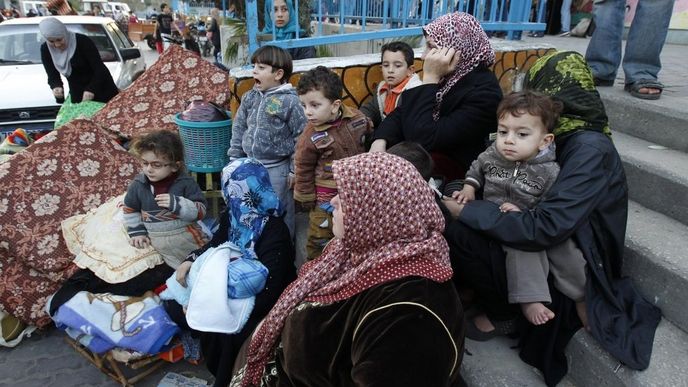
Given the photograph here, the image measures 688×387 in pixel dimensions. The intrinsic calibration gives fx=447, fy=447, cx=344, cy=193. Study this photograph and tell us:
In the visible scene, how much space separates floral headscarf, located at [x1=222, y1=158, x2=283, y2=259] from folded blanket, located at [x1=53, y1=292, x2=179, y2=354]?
0.69 meters

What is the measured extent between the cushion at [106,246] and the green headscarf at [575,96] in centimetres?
250

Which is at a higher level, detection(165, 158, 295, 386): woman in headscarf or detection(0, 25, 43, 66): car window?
detection(0, 25, 43, 66): car window

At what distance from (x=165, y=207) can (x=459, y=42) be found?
202 cm

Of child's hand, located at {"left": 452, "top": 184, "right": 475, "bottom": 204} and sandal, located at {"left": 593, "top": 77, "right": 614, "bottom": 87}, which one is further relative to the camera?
sandal, located at {"left": 593, "top": 77, "right": 614, "bottom": 87}

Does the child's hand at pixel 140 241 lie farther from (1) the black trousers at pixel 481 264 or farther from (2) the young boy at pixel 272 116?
(1) the black trousers at pixel 481 264

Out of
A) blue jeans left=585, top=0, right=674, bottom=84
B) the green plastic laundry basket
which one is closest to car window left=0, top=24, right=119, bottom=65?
the green plastic laundry basket

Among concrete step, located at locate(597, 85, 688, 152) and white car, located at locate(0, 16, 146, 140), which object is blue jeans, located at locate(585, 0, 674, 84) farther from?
white car, located at locate(0, 16, 146, 140)

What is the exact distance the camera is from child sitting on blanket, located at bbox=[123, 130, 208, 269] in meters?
2.80

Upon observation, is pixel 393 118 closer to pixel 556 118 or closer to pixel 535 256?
pixel 556 118

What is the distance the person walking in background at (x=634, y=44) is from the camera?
A: 3256 mm

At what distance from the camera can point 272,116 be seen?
3203 mm

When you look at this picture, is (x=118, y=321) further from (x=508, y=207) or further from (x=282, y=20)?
(x=282, y=20)

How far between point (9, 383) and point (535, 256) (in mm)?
3158

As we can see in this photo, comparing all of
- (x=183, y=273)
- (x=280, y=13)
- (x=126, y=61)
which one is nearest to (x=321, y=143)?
(x=183, y=273)
